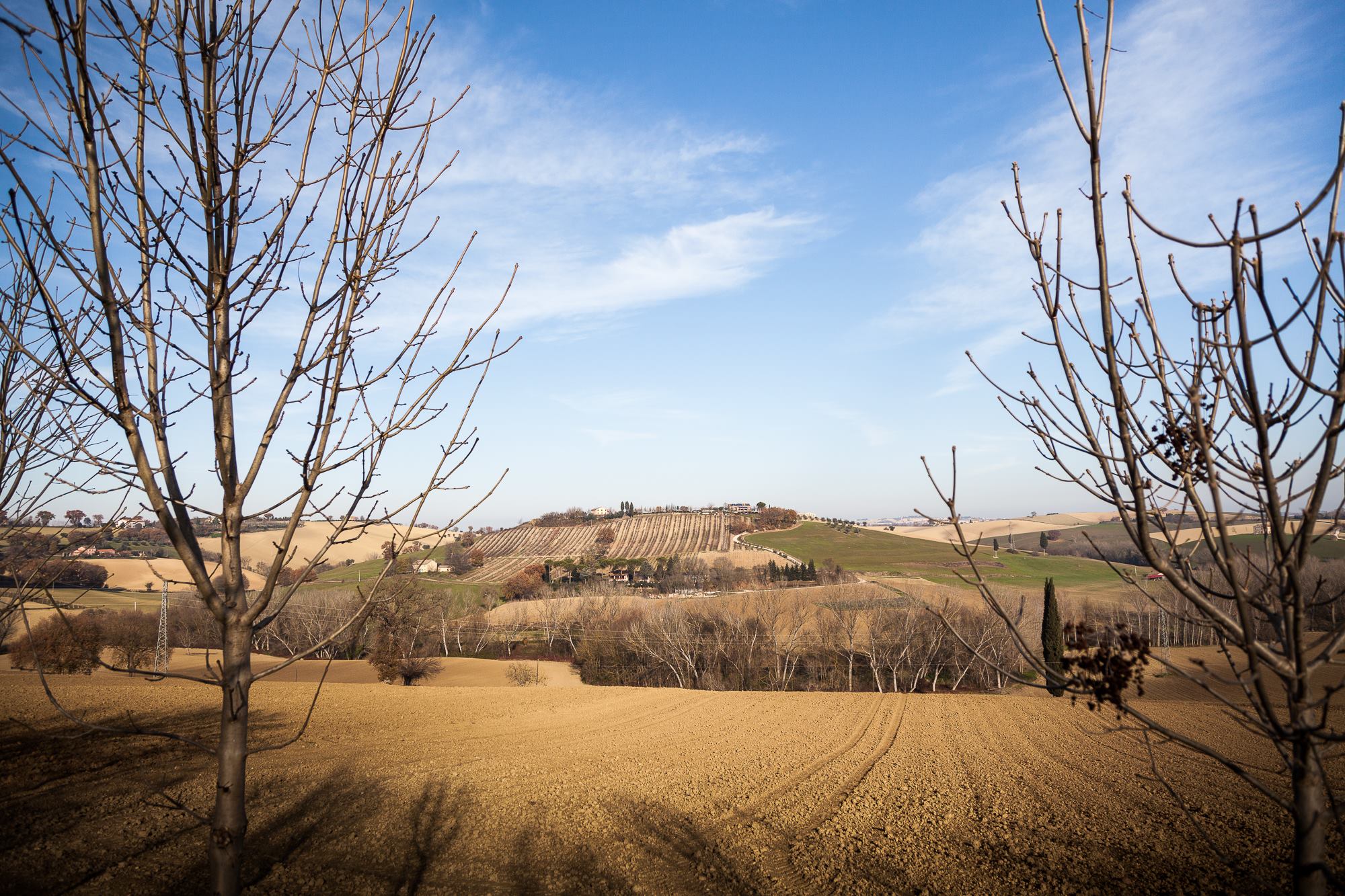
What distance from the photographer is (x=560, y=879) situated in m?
8.36

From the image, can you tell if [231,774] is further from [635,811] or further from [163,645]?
[163,645]

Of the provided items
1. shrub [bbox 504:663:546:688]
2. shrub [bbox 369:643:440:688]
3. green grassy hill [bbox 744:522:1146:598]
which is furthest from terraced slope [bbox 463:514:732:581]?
shrub [bbox 504:663:546:688]

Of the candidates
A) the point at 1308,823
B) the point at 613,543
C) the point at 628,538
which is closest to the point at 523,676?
the point at 1308,823

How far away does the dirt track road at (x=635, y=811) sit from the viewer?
26.8 ft

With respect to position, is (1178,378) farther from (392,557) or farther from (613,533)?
(613,533)

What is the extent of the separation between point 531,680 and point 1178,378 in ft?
126

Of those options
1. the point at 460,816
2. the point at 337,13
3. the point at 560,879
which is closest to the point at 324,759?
the point at 460,816

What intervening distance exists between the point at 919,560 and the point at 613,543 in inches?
1645

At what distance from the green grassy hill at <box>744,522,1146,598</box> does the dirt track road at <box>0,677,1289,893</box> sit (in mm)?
43548

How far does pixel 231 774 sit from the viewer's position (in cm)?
255

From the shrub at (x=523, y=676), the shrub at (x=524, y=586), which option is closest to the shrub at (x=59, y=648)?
the shrub at (x=523, y=676)

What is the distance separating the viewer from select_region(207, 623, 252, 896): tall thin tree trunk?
2488 millimetres

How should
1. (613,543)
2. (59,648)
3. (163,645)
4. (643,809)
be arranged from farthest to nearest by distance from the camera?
(613,543), (163,645), (59,648), (643,809)

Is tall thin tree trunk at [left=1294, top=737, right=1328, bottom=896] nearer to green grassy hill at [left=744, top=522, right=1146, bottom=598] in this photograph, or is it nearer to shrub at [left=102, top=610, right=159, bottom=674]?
shrub at [left=102, top=610, right=159, bottom=674]
